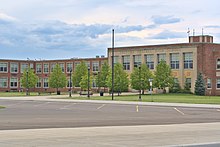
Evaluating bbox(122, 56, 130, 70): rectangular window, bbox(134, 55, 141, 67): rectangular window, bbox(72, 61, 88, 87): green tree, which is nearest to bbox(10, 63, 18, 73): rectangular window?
bbox(72, 61, 88, 87): green tree

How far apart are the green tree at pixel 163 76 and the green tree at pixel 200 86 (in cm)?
476

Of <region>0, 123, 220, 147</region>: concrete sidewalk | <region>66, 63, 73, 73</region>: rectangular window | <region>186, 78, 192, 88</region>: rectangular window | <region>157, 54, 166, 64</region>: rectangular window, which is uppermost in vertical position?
<region>157, 54, 166, 64</region>: rectangular window

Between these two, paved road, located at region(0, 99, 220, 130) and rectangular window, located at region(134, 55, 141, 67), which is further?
rectangular window, located at region(134, 55, 141, 67)

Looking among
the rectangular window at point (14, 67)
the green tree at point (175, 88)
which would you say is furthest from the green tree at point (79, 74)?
the rectangular window at point (14, 67)

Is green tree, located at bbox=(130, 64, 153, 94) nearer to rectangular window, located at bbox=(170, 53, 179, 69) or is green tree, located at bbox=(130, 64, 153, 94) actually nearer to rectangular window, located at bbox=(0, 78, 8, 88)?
rectangular window, located at bbox=(170, 53, 179, 69)

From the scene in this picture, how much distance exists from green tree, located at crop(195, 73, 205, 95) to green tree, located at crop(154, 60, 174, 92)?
476 cm

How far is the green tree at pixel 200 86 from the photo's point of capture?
8356 centimetres

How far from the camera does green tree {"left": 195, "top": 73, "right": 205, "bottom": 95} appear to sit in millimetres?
83562

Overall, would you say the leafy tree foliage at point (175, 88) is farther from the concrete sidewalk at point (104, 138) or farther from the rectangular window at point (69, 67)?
the concrete sidewalk at point (104, 138)

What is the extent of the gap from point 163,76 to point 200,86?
689cm

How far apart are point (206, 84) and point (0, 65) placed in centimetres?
5624

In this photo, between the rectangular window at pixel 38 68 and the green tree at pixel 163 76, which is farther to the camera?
the rectangular window at pixel 38 68

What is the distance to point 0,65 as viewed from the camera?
118 metres

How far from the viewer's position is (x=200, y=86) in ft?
275
